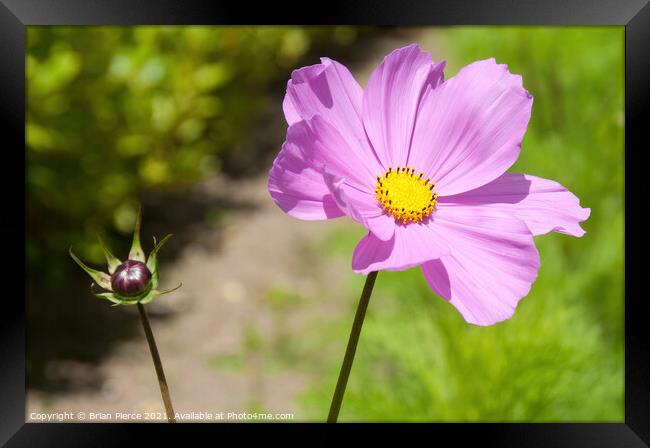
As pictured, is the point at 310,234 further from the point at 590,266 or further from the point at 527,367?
the point at 527,367

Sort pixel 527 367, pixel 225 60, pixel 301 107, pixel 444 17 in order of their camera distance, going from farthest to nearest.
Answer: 1. pixel 225 60
2. pixel 527 367
3. pixel 444 17
4. pixel 301 107

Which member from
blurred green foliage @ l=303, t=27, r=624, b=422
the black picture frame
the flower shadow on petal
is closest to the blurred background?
blurred green foliage @ l=303, t=27, r=624, b=422

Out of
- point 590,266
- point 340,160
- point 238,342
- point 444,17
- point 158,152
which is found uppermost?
point 158,152

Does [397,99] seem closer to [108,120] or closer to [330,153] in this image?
[330,153]

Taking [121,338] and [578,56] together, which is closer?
[121,338]

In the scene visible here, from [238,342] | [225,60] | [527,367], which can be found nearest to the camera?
[527,367]

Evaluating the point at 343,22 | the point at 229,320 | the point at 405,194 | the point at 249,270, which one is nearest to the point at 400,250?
the point at 405,194

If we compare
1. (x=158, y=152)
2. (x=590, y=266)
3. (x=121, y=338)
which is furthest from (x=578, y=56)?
(x=121, y=338)
